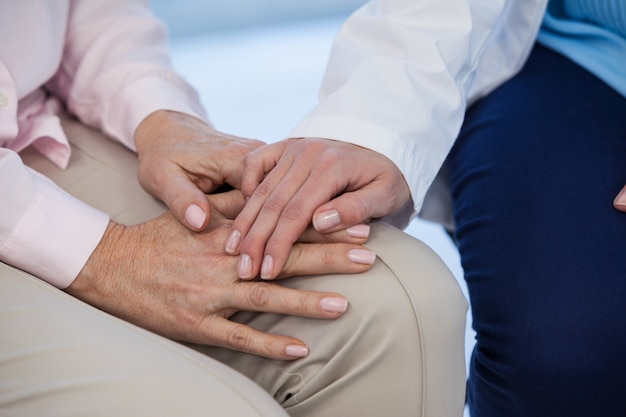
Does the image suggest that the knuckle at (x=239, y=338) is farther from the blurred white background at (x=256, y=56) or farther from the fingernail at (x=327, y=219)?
the blurred white background at (x=256, y=56)

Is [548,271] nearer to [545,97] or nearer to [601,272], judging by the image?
[601,272]

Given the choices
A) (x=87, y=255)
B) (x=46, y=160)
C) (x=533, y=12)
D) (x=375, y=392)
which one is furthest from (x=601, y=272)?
(x=46, y=160)

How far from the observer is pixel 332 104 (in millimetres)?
912

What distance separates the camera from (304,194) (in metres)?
0.81

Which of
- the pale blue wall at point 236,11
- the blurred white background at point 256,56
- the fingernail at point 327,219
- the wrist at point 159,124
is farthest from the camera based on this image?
the pale blue wall at point 236,11

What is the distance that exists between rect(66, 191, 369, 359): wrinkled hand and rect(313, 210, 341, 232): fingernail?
0.07 ft

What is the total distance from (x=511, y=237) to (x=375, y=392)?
0.86 feet

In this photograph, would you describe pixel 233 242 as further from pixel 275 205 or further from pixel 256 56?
pixel 256 56

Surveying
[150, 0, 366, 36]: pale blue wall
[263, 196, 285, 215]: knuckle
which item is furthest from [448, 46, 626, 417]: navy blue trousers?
[150, 0, 366, 36]: pale blue wall

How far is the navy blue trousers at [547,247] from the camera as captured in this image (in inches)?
30.7

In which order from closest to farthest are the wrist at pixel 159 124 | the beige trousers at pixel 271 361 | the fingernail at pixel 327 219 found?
the beige trousers at pixel 271 361, the fingernail at pixel 327 219, the wrist at pixel 159 124

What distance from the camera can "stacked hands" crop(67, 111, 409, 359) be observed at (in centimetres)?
78

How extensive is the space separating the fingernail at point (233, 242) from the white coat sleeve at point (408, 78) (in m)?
0.16

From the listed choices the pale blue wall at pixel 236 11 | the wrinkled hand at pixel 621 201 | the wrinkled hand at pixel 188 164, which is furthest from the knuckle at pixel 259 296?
the pale blue wall at pixel 236 11
